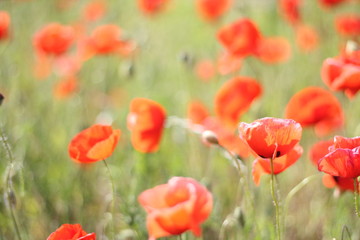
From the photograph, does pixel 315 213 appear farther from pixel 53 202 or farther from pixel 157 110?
pixel 53 202

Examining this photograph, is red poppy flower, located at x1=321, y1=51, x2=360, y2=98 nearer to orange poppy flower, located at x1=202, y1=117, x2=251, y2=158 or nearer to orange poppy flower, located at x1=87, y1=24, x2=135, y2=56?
orange poppy flower, located at x1=202, y1=117, x2=251, y2=158

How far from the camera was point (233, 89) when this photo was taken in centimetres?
202

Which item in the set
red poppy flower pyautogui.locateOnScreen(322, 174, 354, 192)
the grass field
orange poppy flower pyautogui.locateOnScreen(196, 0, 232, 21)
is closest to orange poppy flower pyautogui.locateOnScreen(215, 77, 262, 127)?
the grass field

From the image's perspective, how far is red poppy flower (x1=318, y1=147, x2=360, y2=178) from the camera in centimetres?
123

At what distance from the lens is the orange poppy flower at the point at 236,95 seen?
2016mm

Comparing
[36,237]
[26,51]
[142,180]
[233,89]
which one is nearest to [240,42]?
[233,89]

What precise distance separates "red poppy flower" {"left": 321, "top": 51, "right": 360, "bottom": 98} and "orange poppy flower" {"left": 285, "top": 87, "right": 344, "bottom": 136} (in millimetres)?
152

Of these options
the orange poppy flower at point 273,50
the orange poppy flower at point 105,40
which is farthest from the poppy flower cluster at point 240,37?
the orange poppy flower at point 105,40

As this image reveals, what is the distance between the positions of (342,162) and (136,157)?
139cm

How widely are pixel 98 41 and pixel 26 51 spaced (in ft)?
7.43

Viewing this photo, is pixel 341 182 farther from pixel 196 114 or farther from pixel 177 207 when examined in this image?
pixel 196 114

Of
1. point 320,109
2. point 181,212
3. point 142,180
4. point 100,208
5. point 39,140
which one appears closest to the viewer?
point 181,212

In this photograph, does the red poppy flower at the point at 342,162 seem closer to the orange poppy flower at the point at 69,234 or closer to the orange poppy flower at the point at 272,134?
the orange poppy flower at the point at 272,134

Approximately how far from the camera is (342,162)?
123cm
